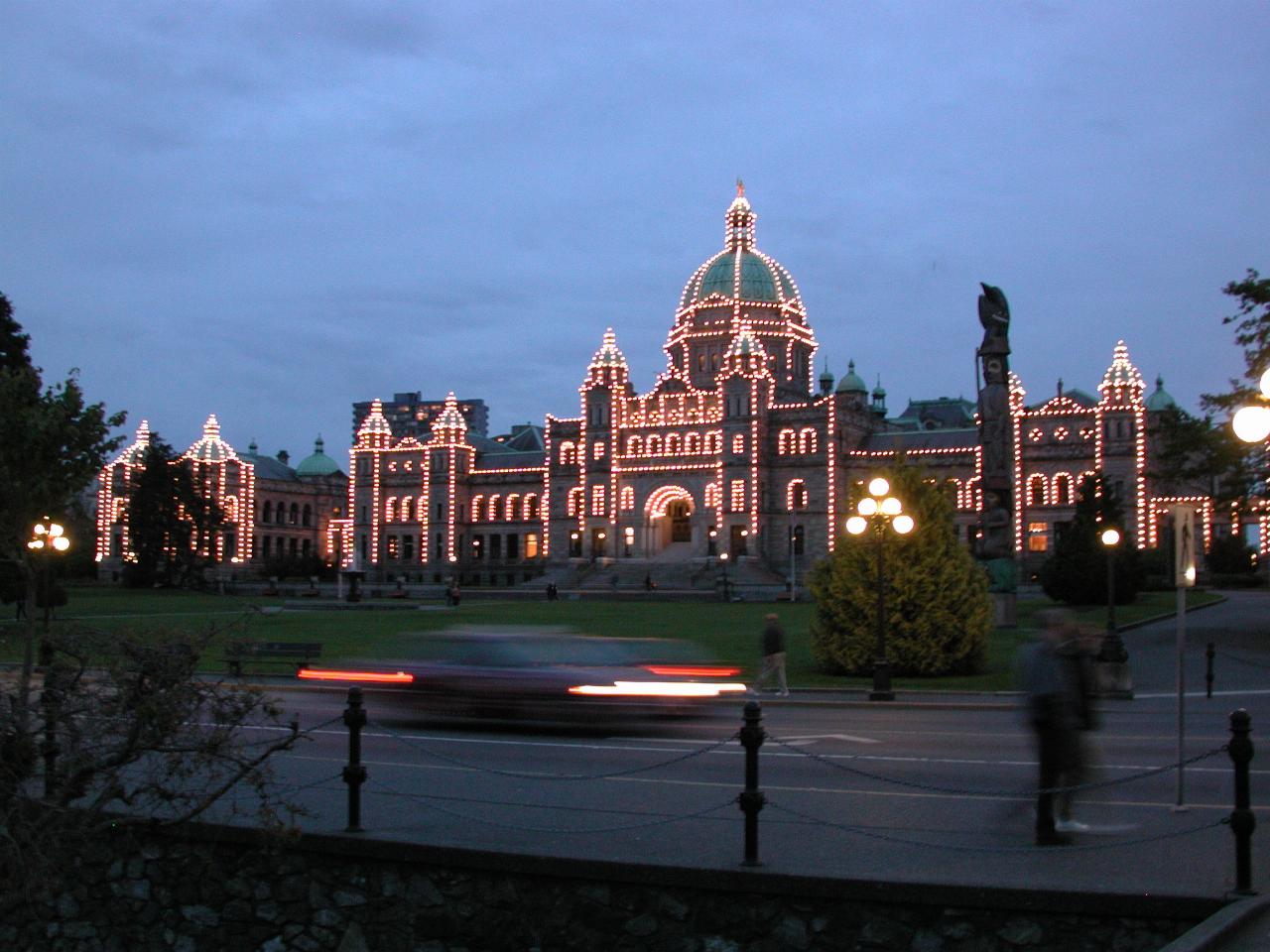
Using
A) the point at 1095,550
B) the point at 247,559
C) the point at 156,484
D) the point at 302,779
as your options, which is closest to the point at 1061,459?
the point at 1095,550

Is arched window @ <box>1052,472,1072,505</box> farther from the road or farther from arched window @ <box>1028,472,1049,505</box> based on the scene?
the road

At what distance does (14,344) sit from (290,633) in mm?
17367

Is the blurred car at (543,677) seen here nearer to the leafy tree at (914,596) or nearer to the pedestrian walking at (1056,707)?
the pedestrian walking at (1056,707)

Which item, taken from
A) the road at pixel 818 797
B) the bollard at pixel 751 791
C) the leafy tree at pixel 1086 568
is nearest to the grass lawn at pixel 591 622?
the leafy tree at pixel 1086 568

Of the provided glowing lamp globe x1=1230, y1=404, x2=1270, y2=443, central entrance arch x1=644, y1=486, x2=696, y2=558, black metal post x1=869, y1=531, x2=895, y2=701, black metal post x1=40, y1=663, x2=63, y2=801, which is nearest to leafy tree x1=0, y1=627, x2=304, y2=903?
black metal post x1=40, y1=663, x2=63, y2=801

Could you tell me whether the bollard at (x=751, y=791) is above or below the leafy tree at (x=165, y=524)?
below

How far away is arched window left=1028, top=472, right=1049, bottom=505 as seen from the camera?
96062 mm

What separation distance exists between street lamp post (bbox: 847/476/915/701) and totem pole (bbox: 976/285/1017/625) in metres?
13.8

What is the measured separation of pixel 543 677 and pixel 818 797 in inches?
222

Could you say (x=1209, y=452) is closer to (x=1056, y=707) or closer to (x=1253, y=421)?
A: (x=1253, y=421)

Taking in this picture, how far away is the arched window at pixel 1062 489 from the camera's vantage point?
310ft

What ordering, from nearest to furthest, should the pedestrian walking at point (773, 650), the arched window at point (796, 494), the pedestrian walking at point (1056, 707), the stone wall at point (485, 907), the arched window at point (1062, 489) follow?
the stone wall at point (485, 907), the pedestrian walking at point (1056, 707), the pedestrian walking at point (773, 650), the arched window at point (1062, 489), the arched window at point (796, 494)

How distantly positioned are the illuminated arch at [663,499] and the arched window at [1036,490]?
25.2 metres

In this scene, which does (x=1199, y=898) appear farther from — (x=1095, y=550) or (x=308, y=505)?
(x=308, y=505)
